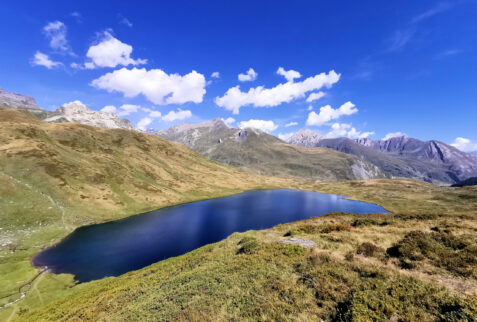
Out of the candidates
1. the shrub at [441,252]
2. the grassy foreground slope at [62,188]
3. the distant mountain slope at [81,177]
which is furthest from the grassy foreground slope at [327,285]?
the distant mountain slope at [81,177]

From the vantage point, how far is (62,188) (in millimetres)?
82000

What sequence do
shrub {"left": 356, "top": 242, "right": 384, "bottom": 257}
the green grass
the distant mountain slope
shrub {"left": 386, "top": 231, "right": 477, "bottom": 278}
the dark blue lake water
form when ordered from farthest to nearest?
the distant mountain slope < the dark blue lake water < shrub {"left": 356, "top": 242, "right": 384, "bottom": 257} < shrub {"left": 386, "top": 231, "right": 477, "bottom": 278} < the green grass

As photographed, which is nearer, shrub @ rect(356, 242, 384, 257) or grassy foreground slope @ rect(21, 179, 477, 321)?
grassy foreground slope @ rect(21, 179, 477, 321)

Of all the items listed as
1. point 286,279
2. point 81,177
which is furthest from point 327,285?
point 81,177

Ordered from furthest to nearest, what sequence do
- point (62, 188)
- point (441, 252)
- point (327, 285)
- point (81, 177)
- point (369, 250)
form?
point (81, 177), point (62, 188), point (369, 250), point (441, 252), point (327, 285)

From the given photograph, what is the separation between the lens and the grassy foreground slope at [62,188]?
Result: 1594 inches

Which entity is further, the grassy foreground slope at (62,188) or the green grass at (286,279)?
the grassy foreground slope at (62,188)

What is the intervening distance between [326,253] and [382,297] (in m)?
6.81

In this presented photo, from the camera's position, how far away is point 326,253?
58.9 feet

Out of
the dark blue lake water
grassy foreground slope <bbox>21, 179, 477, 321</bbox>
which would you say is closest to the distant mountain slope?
the dark blue lake water

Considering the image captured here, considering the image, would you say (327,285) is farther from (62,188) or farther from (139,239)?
(62,188)

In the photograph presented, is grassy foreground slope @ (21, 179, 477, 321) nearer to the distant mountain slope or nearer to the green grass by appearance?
the green grass

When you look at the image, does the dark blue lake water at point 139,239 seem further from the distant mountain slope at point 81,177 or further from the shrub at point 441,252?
the shrub at point 441,252

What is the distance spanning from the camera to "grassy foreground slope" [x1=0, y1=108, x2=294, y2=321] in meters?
40.5
